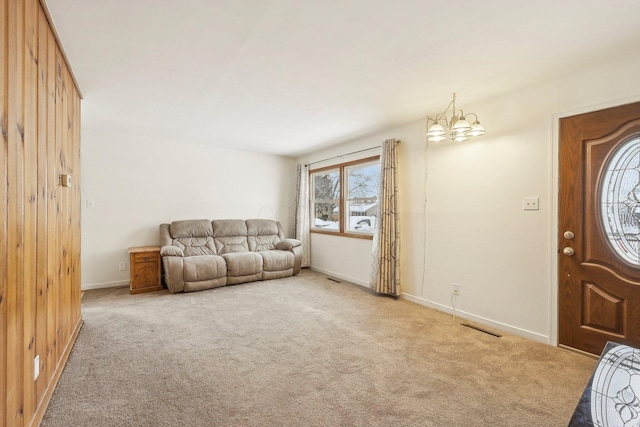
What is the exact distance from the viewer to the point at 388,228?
3.99 metres

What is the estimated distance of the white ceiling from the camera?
5.71 feet

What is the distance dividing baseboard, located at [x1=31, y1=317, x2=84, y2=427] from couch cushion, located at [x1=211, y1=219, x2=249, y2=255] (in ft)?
8.17

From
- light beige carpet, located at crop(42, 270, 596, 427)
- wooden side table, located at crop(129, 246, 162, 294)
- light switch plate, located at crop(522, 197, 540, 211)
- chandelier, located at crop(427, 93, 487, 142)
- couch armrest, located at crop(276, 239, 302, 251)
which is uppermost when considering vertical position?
chandelier, located at crop(427, 93, 487, 142)

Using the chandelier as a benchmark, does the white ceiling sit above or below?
above

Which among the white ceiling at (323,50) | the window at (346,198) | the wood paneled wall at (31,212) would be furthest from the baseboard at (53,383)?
the window at (346,198)

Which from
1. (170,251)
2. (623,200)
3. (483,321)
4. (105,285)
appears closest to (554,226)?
(623,200)

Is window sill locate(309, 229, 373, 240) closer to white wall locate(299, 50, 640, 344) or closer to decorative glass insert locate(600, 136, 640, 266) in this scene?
white wall locate(299, 50, 640, 344)

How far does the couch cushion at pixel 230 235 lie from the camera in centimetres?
508

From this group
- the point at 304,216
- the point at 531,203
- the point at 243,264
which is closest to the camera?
the point at 531,203

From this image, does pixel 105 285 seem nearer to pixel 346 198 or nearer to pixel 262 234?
pixel 262 234

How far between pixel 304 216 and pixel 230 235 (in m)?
1.47

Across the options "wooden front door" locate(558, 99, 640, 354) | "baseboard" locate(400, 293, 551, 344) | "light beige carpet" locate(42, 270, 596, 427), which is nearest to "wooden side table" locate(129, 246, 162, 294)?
"light beige carpet" locate(42, 270, 596, 427)

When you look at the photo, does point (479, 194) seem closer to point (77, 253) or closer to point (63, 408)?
point (63, 408)

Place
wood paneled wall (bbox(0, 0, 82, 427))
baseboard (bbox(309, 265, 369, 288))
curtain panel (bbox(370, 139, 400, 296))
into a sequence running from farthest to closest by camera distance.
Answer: baseboard (bbox(309, 265, 369, 288)) → curtain panel (bbox(370, 139, 400, 296)) → wood paneled wall (bbox(0, 0, 82, 427))
